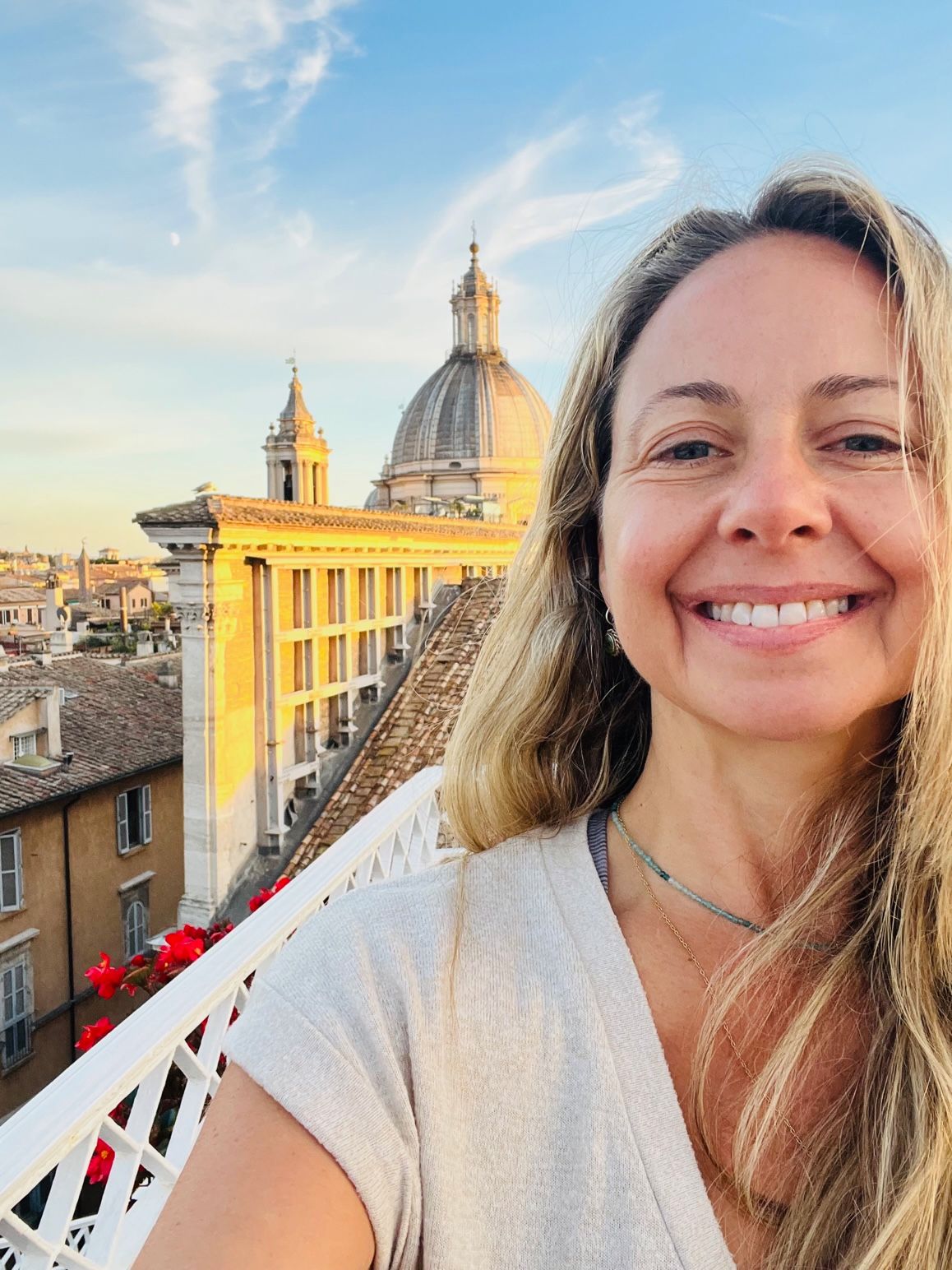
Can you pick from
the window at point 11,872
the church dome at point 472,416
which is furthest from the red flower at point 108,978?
the church dome at point 472,416

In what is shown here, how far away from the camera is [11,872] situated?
10906 mm

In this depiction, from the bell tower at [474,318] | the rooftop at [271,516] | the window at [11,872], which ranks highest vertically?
the bell tower at [474,318]

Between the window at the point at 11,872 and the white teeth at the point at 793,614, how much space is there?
1176cm

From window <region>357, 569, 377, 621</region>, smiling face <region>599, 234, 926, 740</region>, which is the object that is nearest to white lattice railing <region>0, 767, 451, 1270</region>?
smiling face <region>599, 234, 926, 740</region>

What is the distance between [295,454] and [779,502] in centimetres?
3161

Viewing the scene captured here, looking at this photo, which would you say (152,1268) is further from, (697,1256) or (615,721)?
(615,721)

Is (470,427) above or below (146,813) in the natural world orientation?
above

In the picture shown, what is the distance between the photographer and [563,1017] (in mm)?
860

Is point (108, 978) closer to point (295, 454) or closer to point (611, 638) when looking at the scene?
point (611, 638)

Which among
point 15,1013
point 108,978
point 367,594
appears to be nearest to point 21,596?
point 15,1013

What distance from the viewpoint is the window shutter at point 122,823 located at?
1288 centimetres

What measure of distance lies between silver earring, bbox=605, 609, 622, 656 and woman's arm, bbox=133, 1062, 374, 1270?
72 centimetres

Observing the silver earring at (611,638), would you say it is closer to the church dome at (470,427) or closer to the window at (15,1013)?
the window at (15,1013)

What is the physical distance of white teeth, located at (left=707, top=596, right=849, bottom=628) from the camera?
891 mm
